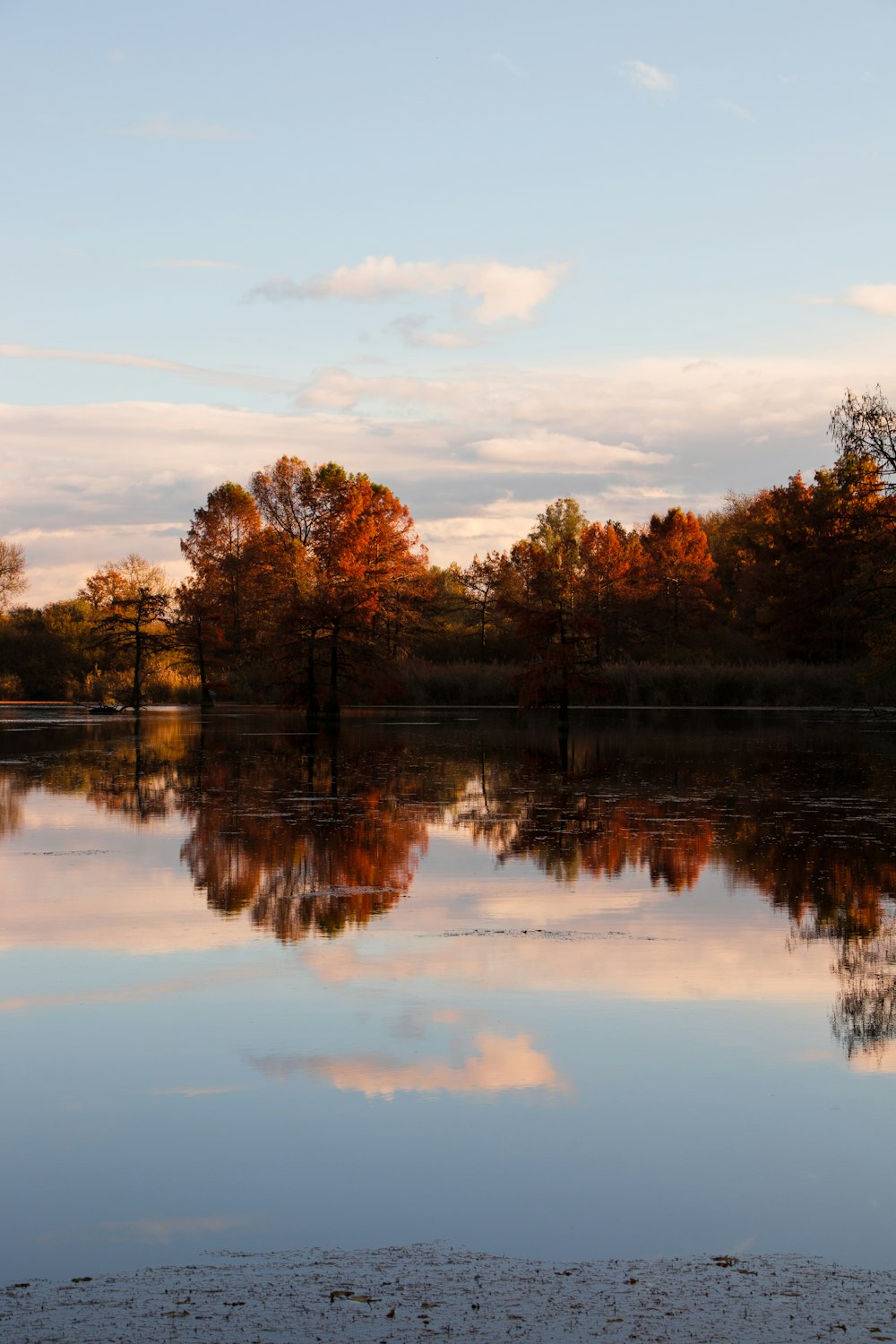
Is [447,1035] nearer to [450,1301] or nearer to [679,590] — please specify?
[450,1301]

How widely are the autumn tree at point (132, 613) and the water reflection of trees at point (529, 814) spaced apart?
80.8 feet

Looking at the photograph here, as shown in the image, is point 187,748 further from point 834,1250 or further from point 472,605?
point 472,605

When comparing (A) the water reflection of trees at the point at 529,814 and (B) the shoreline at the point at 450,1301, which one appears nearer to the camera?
(B) the shoreline at the point at 450,1301

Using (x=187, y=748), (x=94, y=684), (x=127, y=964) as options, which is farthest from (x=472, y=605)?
(x=127, y=964)

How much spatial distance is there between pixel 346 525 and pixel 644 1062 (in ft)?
222

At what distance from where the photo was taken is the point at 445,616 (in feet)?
273

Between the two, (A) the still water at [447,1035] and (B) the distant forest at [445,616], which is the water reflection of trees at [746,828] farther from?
(B) the distant forest at [445,616]

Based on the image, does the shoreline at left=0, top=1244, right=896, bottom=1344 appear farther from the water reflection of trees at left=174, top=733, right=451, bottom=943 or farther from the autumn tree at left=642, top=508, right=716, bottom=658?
the autumn tree at left=642, top=508, right=716, bottom=658

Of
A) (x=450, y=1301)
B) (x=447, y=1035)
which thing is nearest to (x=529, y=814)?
(x=447, y=1035)

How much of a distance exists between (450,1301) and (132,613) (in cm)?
6805

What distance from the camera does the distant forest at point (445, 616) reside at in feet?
152

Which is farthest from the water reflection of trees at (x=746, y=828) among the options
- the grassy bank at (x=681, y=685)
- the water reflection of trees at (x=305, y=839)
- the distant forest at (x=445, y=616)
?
the grassy bank at (x=681, y=685)

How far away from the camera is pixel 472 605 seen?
78.9m

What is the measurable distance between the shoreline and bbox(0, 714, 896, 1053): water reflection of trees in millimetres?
3259
